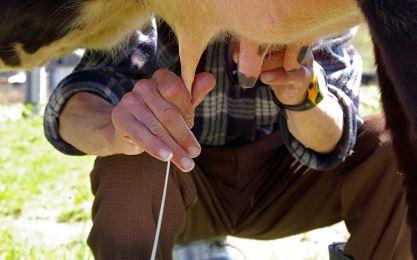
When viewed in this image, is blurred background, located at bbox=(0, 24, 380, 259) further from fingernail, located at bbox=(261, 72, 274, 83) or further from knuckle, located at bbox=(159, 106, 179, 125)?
knuckle, located at bbox=(159, 106, 179, 125)

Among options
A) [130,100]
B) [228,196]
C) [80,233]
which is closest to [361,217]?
[228,196]

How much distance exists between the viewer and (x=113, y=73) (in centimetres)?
221

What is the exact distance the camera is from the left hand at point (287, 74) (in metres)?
1.86

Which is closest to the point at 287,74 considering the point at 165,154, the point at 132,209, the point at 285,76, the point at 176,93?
the point at 285,76

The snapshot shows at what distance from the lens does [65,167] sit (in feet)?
13.9

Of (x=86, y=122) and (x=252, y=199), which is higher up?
(x=86, y=122)

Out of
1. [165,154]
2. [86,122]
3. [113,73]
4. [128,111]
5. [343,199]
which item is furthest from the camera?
[343,199]

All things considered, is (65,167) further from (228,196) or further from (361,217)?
(361,217)

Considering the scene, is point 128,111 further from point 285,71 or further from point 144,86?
point 285,71

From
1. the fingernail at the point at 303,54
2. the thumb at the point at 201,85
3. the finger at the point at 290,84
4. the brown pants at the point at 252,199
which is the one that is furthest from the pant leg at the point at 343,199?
the thumb at the point at 201,85

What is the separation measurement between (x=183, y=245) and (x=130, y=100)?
815mm

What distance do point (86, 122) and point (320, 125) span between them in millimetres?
622

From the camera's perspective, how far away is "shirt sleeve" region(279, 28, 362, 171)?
221cm

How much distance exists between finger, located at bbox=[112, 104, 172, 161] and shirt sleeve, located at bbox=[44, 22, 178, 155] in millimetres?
439
